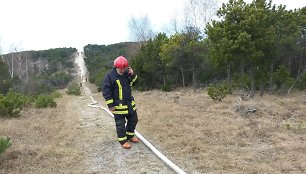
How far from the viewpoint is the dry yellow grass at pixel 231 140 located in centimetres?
534

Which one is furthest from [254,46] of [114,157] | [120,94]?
[114,157]

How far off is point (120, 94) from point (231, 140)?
8.30 ft

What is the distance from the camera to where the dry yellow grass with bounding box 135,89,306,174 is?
17.5 feet

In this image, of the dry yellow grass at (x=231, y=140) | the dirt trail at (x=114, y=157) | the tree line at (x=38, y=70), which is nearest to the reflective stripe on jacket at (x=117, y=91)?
the dirt trail at (x=114, y=157)

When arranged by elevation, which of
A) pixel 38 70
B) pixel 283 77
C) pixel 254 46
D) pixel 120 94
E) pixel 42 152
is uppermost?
pixel 254 46

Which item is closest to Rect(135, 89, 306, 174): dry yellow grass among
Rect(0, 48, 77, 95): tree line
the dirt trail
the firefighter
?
the dirt trail

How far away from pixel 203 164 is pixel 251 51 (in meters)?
10.7

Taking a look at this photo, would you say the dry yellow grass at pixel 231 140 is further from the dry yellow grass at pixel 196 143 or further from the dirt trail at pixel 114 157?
the dirt trail at pixel 114 157

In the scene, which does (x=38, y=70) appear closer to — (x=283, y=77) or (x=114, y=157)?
(x=283, y=77)

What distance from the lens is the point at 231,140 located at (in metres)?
6.98

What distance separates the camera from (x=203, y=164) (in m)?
5.40

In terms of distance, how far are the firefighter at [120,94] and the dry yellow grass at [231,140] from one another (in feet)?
2.75

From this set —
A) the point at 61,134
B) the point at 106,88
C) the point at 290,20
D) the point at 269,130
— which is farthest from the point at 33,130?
the point at 290,20

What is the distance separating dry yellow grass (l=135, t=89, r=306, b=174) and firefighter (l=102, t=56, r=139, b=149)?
0.84 m
